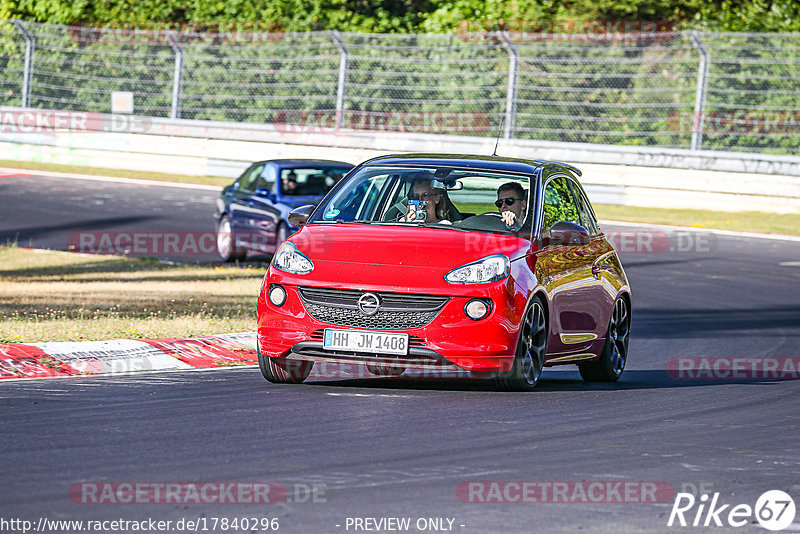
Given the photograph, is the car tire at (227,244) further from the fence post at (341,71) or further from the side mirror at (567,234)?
the side mirror at (567,234)

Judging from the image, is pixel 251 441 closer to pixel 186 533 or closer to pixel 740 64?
pixel 186 533

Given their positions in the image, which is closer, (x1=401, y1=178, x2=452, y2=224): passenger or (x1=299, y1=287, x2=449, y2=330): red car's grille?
(x1=299, y1=287, x2=449, y2=330): red car's grille

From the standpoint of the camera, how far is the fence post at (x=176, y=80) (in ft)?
107

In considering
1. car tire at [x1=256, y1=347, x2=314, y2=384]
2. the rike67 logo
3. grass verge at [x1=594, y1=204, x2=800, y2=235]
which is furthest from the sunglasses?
grass verge at [x1=594, y1=204, x2=800, y2=235]

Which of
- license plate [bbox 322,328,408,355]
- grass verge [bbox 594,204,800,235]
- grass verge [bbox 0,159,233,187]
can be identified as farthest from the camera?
grass verge [bbox 0,159,233,187]

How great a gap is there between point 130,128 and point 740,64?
47.4 ft

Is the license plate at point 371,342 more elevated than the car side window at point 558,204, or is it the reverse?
the car side window at point 558,204

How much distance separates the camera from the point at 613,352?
1073 centimetres

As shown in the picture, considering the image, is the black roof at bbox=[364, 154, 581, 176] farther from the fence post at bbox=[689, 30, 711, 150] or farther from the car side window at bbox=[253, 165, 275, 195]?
the fence post at bbox=[689, 30, 711, 150]

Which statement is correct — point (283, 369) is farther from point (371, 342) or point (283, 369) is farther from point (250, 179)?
point (250, 179)

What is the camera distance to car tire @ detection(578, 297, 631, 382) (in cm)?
1056

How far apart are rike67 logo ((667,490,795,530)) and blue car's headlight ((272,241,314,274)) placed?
342 centimetres

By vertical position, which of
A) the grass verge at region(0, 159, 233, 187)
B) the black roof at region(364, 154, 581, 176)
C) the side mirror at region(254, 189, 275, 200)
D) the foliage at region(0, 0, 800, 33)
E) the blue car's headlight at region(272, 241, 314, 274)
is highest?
the foliage at region(0, 0, 800, 33)

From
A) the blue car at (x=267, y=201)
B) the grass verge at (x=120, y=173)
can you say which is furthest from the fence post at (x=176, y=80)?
the blue car at (x=267, y=201)
